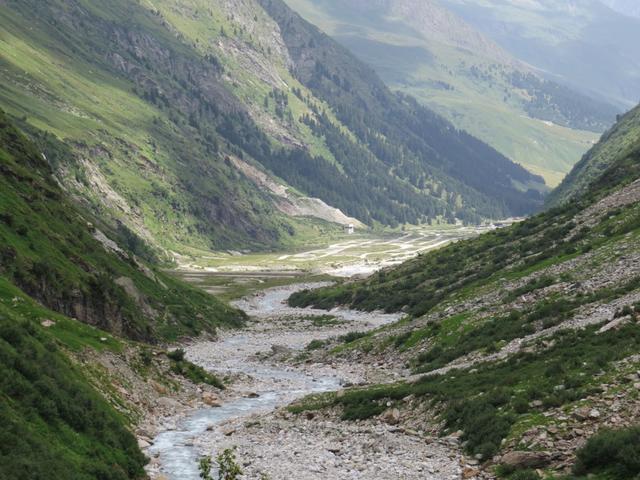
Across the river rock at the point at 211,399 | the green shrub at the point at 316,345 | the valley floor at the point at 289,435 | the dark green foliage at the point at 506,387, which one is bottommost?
the green shrub at the point at 316,345

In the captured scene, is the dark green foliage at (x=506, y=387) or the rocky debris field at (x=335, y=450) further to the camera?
the dark green foliage at (x=506, y=387)

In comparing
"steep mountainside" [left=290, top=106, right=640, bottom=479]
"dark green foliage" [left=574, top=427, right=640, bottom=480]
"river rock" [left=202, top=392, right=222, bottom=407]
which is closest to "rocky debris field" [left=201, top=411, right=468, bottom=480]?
"steep mountainside" [left=290, top=106, right=640, bottom=479]

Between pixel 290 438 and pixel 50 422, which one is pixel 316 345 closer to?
pixel 290 438

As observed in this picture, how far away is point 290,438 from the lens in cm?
4766

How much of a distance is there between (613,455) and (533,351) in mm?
20730

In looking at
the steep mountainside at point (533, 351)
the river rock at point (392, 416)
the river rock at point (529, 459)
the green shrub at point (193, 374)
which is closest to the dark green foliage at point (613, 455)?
the steep mountainside at point (533, 351)

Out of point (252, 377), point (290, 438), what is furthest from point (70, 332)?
point (252, 377)

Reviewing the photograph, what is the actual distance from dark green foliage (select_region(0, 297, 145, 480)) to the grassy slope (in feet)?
88.6

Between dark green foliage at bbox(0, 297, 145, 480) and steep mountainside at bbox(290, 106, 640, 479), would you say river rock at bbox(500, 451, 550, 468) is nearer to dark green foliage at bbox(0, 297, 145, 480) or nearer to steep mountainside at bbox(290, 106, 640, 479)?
steep mountainside at bbox(290, 106, 640, 479)

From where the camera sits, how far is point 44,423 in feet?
117

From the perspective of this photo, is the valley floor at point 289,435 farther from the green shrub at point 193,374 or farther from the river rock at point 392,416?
the green shrub at point 193,374

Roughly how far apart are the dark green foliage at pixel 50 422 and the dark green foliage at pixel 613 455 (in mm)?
19544

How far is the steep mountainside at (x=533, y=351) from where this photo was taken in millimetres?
35312

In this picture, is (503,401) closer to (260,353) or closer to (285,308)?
(260,353)
